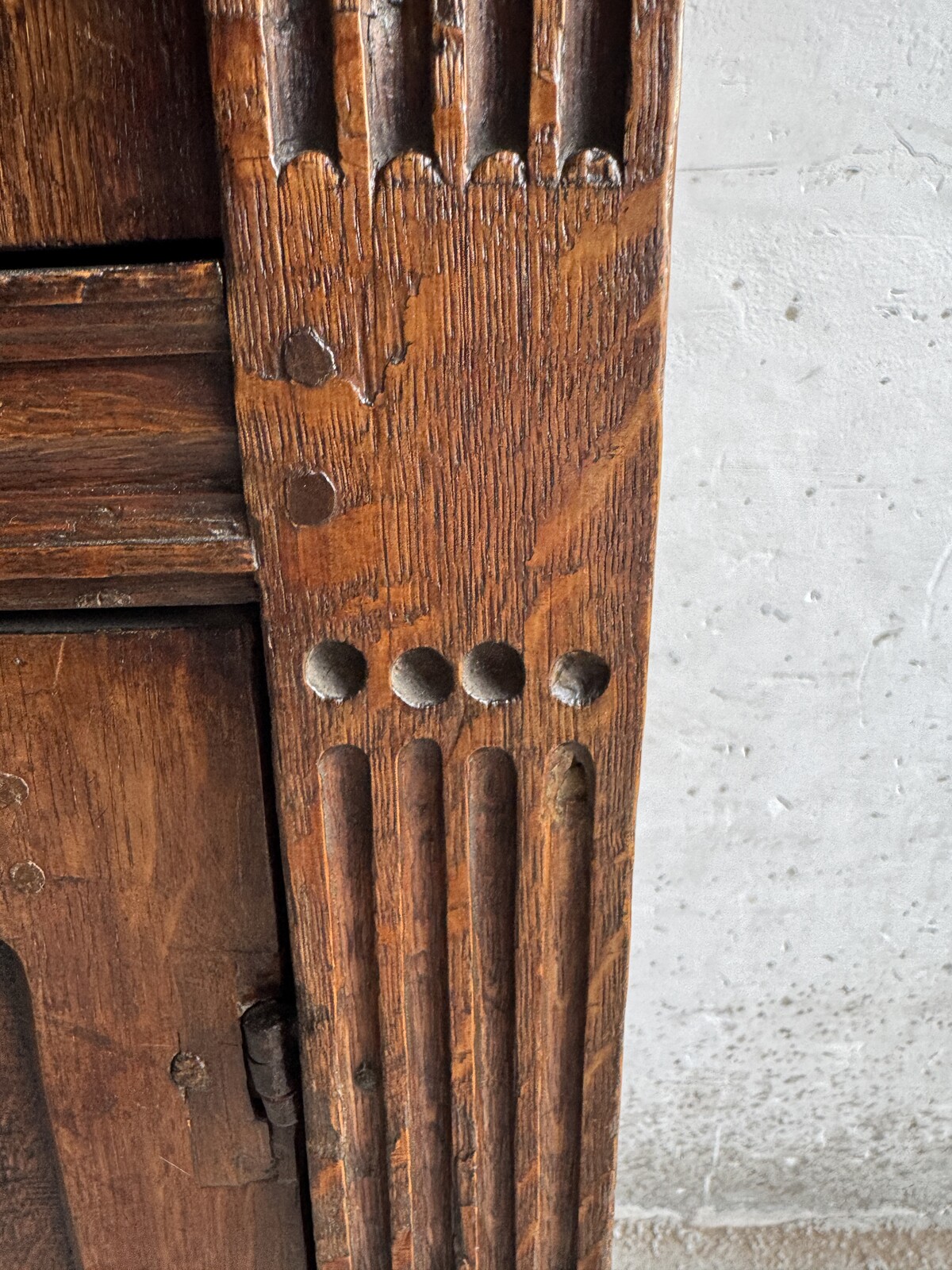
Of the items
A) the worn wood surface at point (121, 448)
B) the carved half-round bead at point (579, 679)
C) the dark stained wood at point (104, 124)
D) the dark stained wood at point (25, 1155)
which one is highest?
the dark stained wood at point (104, 124)

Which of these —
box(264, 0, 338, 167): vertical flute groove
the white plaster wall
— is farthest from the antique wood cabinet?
the white plaster wall

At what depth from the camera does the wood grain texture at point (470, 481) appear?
1.08 feet

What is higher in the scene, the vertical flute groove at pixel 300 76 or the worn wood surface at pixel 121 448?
the vertical flute groove at pixel 300 76

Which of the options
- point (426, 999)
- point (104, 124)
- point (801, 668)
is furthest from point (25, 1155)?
point (801, 668)

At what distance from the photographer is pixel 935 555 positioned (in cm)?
78

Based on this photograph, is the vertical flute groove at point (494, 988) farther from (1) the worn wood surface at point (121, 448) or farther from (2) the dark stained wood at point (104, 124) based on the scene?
(2) the dark stained wood at point (104, 124)

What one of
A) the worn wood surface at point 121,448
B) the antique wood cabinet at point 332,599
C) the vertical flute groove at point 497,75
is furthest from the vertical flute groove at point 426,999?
the vertical flute groove at point 497,75

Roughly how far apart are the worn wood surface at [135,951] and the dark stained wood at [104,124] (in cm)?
17

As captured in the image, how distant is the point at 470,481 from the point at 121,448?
0.14m

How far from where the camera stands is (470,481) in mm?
371

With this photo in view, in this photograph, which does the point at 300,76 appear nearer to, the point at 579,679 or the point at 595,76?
the point at 595,76

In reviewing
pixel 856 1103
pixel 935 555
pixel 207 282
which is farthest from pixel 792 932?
pixel 207 282

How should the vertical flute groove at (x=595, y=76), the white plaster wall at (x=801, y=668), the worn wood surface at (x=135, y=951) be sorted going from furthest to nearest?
the white plaster wall at (x=801, y=668)
the worn wood surface at (x=135, y=951)
the vertical flute groove at (x=595, y=76)

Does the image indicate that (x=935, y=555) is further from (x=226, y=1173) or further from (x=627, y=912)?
(x=226, y=1173)
